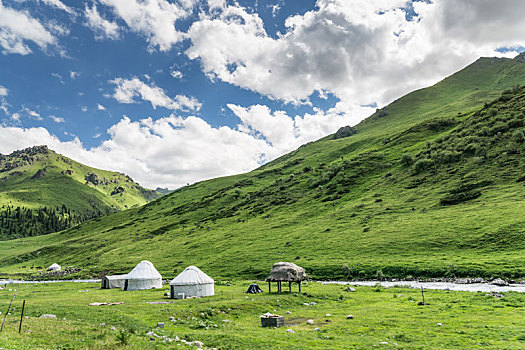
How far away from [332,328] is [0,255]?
219 metres

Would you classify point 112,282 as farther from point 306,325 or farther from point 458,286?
point 458,286

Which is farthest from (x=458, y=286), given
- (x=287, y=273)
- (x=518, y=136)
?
(x=518, y=136)

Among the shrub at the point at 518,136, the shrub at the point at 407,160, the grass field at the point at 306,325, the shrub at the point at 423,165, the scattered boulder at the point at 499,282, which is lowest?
the grass field at the point at 306,325

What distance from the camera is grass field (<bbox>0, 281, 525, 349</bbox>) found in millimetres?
18297

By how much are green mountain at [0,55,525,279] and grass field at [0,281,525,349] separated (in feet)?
66.1

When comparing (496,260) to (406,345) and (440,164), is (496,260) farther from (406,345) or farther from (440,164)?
(440,164)

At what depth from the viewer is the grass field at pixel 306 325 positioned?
1830 centimetres

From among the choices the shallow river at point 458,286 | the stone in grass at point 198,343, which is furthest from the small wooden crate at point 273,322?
the shallow river at point 458,286

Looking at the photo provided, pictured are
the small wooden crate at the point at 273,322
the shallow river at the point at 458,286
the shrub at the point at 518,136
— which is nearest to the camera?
the small wooden crate at the point at 273,322

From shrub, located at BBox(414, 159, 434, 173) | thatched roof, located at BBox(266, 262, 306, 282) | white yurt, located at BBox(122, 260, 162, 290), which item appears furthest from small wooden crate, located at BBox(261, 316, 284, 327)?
shrub, located at BBox(414, 159, 434, 173)

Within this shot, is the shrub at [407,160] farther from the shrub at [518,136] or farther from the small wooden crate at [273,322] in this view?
the small wooden crate at [273,322]

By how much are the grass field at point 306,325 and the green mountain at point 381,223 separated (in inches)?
793

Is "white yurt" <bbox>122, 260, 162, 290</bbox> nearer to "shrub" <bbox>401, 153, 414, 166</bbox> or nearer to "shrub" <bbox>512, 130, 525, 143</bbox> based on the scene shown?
"shrub" <bbox>401, 153, 414, 166</bbox>

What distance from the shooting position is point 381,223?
259 ft
